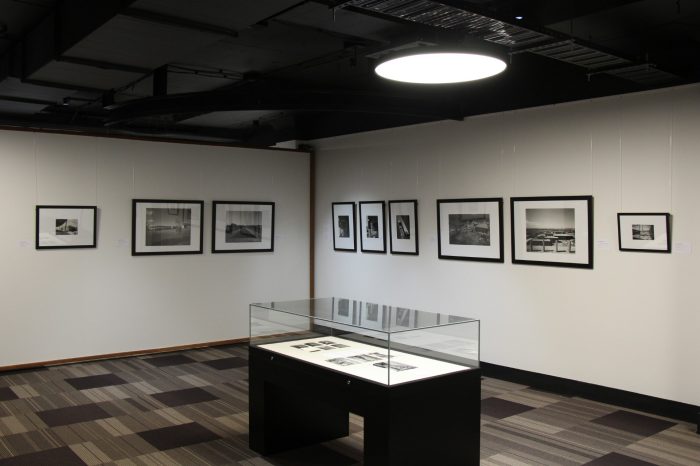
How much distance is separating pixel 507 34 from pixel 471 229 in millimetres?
3071

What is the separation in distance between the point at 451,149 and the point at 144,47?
3795 mm

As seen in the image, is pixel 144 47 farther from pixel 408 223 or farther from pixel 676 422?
pixel 676 422

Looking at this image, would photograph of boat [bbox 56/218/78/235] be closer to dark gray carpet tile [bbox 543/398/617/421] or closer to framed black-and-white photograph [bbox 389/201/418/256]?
framed black-and-white photograph [bbox 389/201/418/256]

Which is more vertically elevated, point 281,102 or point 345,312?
point 281,102

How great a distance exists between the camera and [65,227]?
23.8 ft

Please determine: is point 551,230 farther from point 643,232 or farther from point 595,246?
point 643,232

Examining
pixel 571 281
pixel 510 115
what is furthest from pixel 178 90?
pixel 571 281

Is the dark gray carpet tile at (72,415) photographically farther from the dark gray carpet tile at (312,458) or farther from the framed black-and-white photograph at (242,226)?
the framed black-and-white photograph at (242,226)

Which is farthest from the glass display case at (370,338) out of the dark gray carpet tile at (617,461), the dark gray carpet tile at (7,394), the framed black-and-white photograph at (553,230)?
the dark gray carpet tile at (7,394)

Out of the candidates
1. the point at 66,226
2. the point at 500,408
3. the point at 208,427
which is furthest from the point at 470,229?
the point at 66,226

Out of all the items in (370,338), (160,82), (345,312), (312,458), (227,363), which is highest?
(160,82)

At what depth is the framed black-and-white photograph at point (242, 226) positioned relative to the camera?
839 cm

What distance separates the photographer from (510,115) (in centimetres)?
669

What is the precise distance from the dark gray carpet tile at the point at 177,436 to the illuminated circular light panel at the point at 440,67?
307 cm
